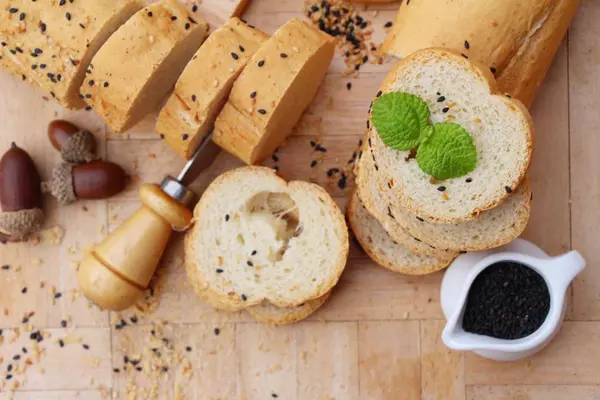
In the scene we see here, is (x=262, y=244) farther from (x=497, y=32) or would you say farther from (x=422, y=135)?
(x=497, y=32)

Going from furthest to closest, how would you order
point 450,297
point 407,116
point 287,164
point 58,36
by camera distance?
Answer: 1. point 287,164
2. point 450,297
3. point 58,36
4. point 407,116

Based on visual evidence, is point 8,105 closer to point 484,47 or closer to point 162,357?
point 162,357

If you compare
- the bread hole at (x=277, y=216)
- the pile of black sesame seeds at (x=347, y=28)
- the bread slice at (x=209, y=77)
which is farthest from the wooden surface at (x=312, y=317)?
the bread slice at (x=209, y=77)

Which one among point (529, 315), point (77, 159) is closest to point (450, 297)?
point (529, 315)

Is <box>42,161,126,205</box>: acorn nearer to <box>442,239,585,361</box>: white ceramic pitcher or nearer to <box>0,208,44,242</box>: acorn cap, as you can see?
<box>0,208,44,242</box>: acorn cap

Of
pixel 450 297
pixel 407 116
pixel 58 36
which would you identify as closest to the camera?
pixel 407 116

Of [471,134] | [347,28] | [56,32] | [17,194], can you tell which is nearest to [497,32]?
[471,134]
